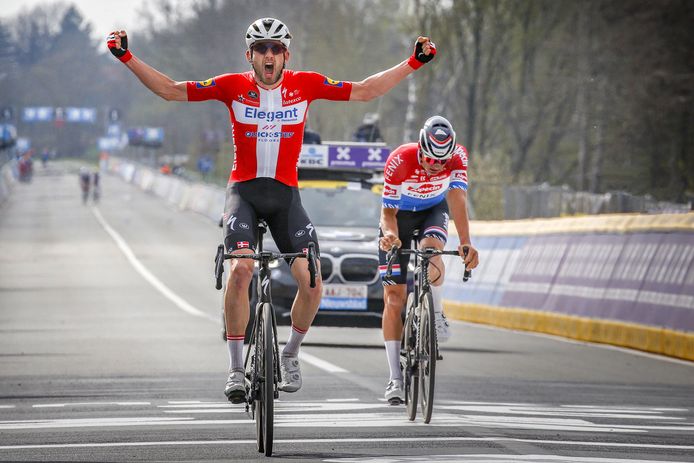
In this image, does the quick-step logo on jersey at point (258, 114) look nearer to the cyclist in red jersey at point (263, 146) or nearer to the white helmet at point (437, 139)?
the cyclist in red jersey at point (263, 146)

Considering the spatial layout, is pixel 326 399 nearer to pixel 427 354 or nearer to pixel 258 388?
pixel 427 354

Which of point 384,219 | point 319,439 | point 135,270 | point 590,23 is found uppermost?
point 590,23

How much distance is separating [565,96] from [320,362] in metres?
38.1

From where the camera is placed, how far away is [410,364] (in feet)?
34.3

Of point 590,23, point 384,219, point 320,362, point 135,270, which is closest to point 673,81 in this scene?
point 590,23

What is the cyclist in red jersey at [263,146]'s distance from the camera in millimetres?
9323

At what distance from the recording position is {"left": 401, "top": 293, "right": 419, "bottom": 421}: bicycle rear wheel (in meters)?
10.3

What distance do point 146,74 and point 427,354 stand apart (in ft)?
7.91

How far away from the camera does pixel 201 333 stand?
67.6 ft

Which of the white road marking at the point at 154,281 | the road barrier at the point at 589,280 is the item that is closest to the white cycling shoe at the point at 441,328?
the road barrier at the point at 589,280

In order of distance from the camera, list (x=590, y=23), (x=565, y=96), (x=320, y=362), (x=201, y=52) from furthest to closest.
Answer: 1. (x=201, y=52)
2. (x=565, y=96)
3. (x=590, y=23)
4. (x=320, y=362)

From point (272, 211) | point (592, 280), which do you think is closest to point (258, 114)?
point (272, 211)

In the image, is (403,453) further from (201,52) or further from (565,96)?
(201,52)

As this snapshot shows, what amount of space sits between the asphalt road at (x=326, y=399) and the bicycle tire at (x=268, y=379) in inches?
6.8
